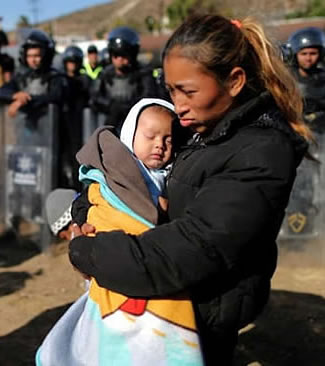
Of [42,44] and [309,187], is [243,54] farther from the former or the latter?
[42,44]

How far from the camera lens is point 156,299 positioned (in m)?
1.70

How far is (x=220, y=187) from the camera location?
5.20 feet

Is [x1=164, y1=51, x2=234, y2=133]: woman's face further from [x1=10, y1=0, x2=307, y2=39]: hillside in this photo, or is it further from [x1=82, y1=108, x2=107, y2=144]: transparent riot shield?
[x1=10, y1=0, x2=307, y2=39]: hillside

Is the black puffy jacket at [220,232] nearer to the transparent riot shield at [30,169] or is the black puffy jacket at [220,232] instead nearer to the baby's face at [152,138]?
the baby's face at [152,138]

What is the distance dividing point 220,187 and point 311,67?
495 cm

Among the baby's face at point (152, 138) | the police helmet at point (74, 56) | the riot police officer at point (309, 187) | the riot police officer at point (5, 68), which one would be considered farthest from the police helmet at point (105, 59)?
the baby's face at point (152, 138)

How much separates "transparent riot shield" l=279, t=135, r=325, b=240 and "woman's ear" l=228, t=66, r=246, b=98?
14.1 ft

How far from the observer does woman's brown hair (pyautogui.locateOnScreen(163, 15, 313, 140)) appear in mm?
1641

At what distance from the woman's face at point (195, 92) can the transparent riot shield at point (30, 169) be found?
433cm

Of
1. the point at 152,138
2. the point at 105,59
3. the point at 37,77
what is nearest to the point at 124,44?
the point at 37,77

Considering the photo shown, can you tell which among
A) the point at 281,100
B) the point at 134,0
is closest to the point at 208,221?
the point at 281,100

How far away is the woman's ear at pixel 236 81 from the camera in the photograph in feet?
5.45

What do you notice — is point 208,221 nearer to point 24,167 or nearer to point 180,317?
point 180,317

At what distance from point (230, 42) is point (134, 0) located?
93.8 m
